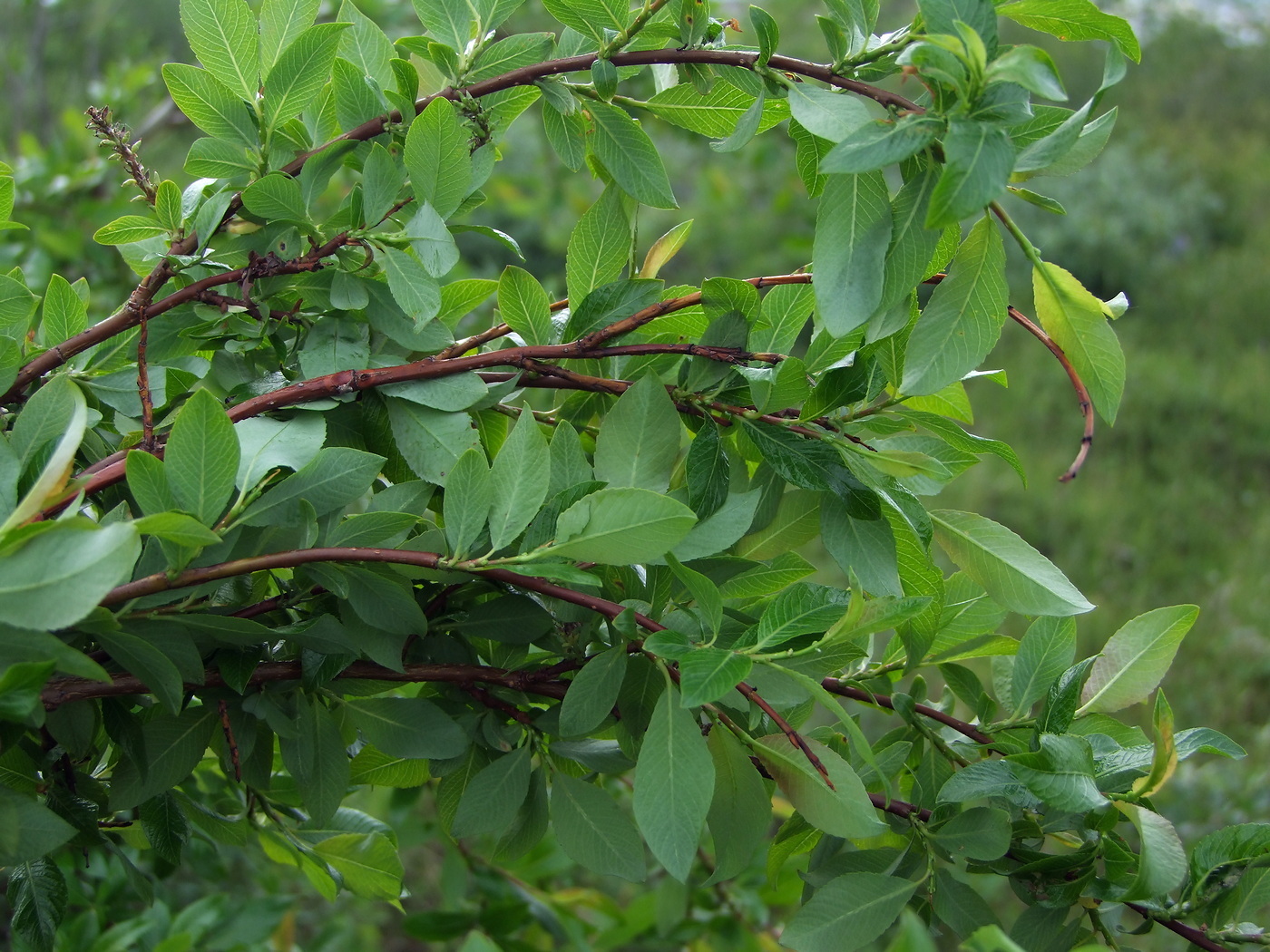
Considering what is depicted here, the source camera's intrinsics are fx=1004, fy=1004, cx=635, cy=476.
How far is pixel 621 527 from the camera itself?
561 millimetres

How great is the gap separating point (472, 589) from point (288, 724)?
154 mm

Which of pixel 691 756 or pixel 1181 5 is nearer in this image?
pixel 691 756

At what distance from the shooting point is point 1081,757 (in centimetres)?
64

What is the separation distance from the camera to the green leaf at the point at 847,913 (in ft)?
2.16

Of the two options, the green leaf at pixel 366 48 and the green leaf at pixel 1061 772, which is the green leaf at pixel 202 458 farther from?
the green leaf at pixel 1061 772

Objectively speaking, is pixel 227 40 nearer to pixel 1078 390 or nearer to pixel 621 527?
pixel 621 527

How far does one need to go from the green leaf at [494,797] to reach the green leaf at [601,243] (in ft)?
1.11

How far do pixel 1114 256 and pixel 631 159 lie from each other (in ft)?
22.1

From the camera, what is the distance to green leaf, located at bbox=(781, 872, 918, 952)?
2.16 ft

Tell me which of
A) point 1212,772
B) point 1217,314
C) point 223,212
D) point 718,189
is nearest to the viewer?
point 223,212

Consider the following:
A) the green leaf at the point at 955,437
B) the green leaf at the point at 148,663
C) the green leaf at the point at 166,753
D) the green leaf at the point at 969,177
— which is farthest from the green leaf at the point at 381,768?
the green leaf at the point at 969,177

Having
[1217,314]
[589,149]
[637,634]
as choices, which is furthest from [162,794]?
[1217,314]

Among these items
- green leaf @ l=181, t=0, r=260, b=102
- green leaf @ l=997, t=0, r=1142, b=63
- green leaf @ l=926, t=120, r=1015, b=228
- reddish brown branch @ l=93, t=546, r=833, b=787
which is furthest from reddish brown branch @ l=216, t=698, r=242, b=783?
green leaf @ l=997, t=0, r=1142, b=63

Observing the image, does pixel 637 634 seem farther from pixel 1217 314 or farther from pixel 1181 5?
pixel 1181 5
